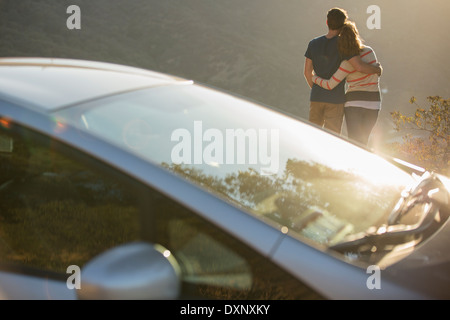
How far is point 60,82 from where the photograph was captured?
1760 mm

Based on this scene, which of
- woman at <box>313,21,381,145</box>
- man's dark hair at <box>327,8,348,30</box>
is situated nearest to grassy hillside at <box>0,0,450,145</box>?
woman at <box>313,21,381,145</box>

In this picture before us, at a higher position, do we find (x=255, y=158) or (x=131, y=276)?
(x=255, y=158)

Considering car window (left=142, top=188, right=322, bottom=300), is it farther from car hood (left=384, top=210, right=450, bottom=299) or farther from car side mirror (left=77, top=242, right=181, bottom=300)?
car hood (left=384, top=210, right=450, bottom=299)

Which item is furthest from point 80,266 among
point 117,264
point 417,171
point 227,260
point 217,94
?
point 417,171

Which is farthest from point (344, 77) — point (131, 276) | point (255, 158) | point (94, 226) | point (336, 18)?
point (131, 276)

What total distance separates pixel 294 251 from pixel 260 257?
10 centimetres

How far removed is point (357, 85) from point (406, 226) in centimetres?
272

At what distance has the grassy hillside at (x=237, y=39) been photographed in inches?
803

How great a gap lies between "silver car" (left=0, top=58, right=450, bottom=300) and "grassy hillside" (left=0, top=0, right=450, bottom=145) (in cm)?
1457

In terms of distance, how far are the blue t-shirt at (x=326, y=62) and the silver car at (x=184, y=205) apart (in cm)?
221

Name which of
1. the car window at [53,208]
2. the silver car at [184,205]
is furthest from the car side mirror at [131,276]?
the car window at [53,208]

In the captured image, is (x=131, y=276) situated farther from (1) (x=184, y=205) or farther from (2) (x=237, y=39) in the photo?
(2) (x=237, y=39)

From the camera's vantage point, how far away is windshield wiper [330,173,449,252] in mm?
1430

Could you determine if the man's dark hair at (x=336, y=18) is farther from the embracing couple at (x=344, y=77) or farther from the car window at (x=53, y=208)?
the car window at (x=53, y=208)
